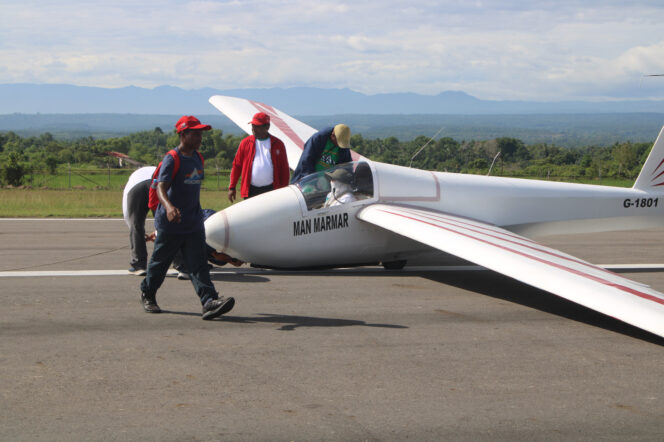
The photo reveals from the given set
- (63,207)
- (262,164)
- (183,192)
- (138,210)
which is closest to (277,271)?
(262,164)

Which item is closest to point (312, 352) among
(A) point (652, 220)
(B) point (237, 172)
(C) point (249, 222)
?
(C) point (249, 222)

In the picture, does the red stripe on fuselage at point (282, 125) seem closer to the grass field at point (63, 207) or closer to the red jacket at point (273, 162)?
the grass field at point (63, 207)

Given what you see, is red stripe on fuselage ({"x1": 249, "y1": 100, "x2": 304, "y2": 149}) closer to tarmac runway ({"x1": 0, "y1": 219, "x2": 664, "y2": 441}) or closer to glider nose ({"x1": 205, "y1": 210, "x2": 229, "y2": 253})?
glider nose ({"x1": 205, "y1": 210, "x2": 229, "y2": 253})

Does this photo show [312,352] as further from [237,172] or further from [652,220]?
[652,220]

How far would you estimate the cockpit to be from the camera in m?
9.61

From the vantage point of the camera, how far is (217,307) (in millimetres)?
6992

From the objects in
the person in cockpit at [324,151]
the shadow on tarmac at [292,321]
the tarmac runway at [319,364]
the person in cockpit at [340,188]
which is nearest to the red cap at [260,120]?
the person in cockpit at [324,151]

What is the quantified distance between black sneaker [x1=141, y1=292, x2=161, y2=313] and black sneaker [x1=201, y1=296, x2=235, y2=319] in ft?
2.03

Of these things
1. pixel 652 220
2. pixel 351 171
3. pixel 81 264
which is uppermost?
pixel 351 171

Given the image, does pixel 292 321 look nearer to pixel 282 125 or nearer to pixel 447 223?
pixel 447 223

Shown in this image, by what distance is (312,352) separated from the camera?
6133mm

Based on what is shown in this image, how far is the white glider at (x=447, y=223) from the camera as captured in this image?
7.35 meters

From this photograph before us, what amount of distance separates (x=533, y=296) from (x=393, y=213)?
2.16m

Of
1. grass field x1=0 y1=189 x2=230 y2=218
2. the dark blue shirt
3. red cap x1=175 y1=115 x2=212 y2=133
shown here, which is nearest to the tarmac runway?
the dark blue shirt
